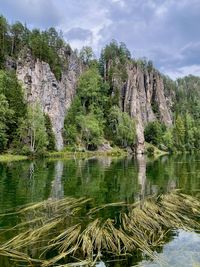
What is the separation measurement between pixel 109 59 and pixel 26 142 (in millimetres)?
107778

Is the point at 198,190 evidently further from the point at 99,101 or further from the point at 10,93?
the point at 99,101

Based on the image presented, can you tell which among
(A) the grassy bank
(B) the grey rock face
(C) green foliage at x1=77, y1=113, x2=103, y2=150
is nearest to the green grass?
(A) the grassy bank

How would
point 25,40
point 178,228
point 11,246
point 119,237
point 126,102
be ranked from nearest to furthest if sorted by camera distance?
point 11,246
point 119,237
point 178,228
point 25,40
point 126,102

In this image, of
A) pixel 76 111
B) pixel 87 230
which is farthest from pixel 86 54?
pixel 87 230

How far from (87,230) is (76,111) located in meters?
124

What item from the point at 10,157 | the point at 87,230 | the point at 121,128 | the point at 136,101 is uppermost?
the point at 136,101

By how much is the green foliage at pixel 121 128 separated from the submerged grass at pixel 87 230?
116m

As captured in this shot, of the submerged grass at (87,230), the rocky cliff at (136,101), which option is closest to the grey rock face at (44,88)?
the rocky cliff at (136,101)

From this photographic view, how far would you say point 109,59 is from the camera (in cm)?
18575

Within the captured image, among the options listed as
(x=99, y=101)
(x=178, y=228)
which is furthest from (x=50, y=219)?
(x=99, y=101)

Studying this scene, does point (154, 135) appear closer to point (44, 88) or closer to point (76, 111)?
point (76, 111)

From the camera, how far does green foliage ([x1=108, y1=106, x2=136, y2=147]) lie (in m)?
140

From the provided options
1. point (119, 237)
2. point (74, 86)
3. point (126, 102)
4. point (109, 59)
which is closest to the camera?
point (119, 237)

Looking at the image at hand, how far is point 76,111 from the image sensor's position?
456 feet
